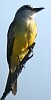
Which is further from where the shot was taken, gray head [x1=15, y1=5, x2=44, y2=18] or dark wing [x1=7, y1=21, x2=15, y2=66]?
gray head [x1=15, y1=5, x2=44, y2=18]

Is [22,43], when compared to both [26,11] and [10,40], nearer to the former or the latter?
[10,40]

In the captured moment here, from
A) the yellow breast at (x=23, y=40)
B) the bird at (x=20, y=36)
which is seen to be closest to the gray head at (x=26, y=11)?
the bird at (x=20, y=36)

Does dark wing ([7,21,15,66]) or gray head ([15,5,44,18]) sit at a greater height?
gray head ([15,5,44,18])

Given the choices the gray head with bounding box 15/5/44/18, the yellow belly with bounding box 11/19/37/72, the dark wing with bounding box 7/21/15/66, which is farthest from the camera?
the gray head with bounding box 15/5/44/18

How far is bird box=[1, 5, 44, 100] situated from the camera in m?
3.50

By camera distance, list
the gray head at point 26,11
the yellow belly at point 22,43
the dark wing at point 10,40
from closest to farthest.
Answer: the yellow belly at point 22,43
the dark wing at point 10,40
the gray head at point 26,11

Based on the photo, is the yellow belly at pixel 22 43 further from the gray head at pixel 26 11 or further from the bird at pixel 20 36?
the gray head at pixel 26 11

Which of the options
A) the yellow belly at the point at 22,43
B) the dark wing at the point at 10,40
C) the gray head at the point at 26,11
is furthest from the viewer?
the gray head at the point at 26,11

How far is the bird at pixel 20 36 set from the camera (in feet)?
11.5

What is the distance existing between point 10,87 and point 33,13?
2.30m

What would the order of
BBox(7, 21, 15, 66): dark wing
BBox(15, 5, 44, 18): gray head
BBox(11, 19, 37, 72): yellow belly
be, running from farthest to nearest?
BBox(15, 5, 44, 18): gray head, BBox(7, 21, 15, 66): dark wing, BBox(11, 19, 37, 72): yellow belly

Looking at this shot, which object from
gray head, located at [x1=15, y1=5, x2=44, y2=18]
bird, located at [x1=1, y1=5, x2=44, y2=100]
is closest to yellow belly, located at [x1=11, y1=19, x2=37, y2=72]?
bird, located at [x1=1, y1=5, x2=44, y2=100]

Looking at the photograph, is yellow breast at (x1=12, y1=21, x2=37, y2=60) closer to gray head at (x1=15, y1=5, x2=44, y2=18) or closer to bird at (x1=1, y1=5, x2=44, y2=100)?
bird at (x1=1, y1=5, x2=44, y2=100)

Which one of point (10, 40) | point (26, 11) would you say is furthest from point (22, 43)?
point (26, 11)
